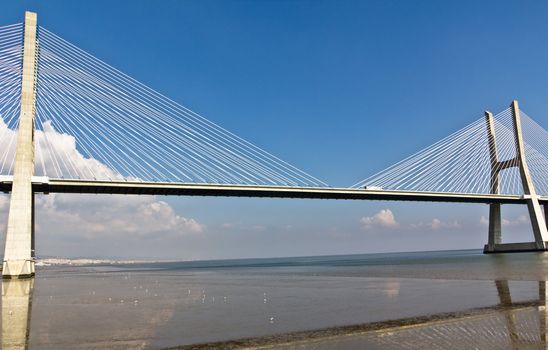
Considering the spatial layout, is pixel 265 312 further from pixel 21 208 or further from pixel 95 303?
pixel 21 208

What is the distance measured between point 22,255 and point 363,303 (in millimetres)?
28834

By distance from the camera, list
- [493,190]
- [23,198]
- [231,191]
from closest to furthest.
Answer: [23,198], [231,191], [493,190]

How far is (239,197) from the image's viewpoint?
47656 millimetres

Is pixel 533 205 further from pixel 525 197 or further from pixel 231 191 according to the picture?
pixel 231 191

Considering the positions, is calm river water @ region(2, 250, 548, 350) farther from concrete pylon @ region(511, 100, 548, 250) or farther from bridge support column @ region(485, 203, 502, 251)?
bridge support column @ region(485, 203, 502, 251)

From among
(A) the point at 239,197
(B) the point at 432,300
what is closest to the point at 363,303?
(B) the point at 432,300

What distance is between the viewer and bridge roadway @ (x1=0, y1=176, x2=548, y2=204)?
3762 centimetres

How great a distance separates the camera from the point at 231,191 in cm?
4569

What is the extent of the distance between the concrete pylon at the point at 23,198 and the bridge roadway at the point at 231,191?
0.99m

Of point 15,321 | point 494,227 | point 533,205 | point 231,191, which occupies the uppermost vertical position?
point 231,191

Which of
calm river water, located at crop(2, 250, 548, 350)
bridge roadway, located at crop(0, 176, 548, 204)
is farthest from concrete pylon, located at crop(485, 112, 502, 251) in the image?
calm river water, located at crop(2, 250, 548, 350)

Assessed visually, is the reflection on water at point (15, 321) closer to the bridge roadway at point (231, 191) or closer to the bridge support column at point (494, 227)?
the bridge roadway at point (231, 191)

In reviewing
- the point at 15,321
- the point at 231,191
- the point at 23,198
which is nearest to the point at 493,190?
the point at 231,191

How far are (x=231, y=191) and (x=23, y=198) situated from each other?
18.6 metres
